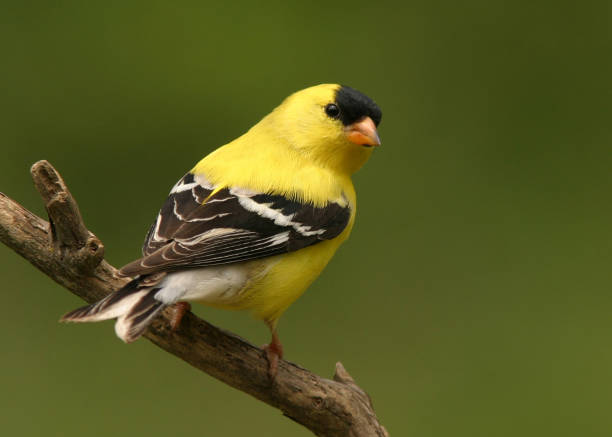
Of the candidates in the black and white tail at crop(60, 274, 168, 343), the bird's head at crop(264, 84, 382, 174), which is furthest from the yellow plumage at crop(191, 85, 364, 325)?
the black and white tail at crop(60, 274, 168, 343)

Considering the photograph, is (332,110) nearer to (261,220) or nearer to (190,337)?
(261,220)

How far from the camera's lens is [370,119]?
239 cm

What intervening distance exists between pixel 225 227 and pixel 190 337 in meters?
0.31

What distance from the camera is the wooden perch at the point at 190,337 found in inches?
71.0

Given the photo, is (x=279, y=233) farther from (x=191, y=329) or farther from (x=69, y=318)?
(x=69, y=318)

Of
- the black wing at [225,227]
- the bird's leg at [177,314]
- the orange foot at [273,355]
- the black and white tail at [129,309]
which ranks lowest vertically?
the orange foot at [273,355]

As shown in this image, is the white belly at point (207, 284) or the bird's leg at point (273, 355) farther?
the bird's leg at point (273, 355)

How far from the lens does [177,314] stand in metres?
1.99

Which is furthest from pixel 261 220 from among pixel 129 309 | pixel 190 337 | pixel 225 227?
pixel 129 309

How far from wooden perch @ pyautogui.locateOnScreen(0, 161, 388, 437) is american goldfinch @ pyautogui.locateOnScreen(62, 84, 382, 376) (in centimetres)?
6

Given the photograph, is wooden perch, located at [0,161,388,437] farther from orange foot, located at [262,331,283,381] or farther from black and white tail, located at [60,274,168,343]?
black and white tail, located at [60,274,168,343]

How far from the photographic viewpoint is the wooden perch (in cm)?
180

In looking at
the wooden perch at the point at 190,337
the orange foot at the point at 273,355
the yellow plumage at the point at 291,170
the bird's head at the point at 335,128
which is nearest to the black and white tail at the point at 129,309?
the wooden perch at the point at 190,337

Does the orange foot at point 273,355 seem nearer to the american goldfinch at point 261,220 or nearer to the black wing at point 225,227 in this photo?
the american goldfinch at point 261,220
